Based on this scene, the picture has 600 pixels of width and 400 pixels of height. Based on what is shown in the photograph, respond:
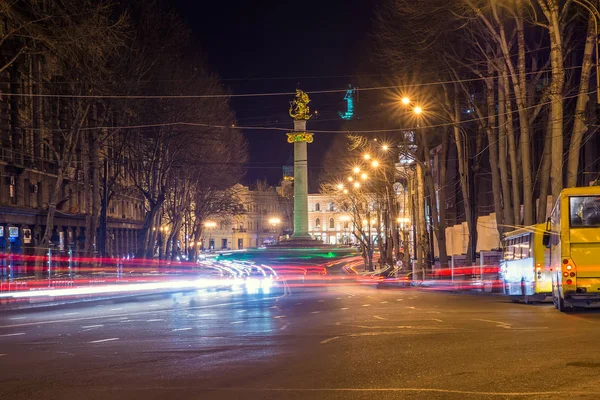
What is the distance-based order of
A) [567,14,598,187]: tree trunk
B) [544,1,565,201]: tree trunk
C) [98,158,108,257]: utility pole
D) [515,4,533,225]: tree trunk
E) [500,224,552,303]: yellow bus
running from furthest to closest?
1. [98,158,108,257]: utility pole
2. [515,4,533,225]: tree trunk
3. [544,1,565,201]: tree trunk
4. [567,14,598,187]: tree trunk
5. [500,224,552,303]: yellow bus

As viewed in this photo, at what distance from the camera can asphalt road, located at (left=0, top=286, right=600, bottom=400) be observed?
9.82 metres

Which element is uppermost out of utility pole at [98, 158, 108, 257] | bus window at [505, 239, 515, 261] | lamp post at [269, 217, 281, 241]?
lamp post at [269, 217, 281, 241]

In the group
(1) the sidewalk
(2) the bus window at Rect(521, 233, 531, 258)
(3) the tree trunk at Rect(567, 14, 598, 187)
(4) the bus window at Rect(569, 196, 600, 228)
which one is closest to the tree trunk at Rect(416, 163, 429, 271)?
(1) the sidewalk

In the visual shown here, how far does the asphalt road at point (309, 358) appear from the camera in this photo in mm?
9820

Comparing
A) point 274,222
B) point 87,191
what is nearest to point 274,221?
point 274,222

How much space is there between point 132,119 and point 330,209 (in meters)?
127

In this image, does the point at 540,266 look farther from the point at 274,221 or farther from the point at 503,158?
the point at 274,221

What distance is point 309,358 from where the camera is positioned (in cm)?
1269

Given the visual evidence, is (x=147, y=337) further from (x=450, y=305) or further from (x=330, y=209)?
(x=330, y=209)

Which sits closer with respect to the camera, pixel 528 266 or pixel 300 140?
pixel 528 266

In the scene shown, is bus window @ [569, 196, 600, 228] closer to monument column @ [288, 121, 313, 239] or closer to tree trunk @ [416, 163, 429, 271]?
tree trunk @ [416, 163, 429, 271]

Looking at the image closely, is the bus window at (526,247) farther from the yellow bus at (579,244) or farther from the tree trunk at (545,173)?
the yellow bus at (579,244)

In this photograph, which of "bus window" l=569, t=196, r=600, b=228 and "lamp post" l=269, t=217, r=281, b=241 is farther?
"lamp post" l=269, t=217, r=281, b=241

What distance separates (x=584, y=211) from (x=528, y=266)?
26.5 feet
